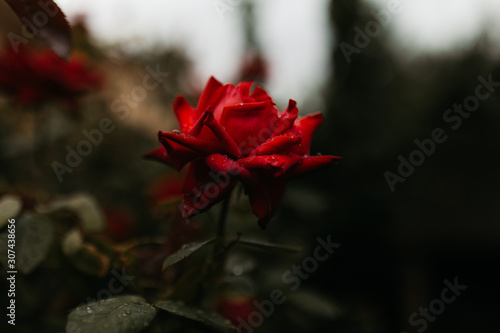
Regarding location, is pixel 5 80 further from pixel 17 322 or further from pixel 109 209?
pixel 17 322

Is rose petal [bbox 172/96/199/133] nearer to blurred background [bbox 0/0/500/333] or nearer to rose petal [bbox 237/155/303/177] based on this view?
rose petal [bbox 237/155/303/177]

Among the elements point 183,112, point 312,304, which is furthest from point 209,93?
point 312,304

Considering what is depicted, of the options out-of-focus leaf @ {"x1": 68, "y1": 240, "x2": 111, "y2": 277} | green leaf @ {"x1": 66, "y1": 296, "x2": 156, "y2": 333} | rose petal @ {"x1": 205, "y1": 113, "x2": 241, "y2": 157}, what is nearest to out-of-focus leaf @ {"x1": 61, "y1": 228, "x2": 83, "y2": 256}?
out-of-focus leaf @ {"x1": 68, "y1": 240, "x2": 111, "y2": 277}

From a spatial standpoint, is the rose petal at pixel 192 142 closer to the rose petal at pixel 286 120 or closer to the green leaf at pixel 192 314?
the rose petal at pixel 286 120

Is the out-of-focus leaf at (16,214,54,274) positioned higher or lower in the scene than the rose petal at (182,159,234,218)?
lower

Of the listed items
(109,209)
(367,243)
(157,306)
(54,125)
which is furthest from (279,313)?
(367,243)

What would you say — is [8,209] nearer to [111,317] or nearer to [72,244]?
[72,244]
